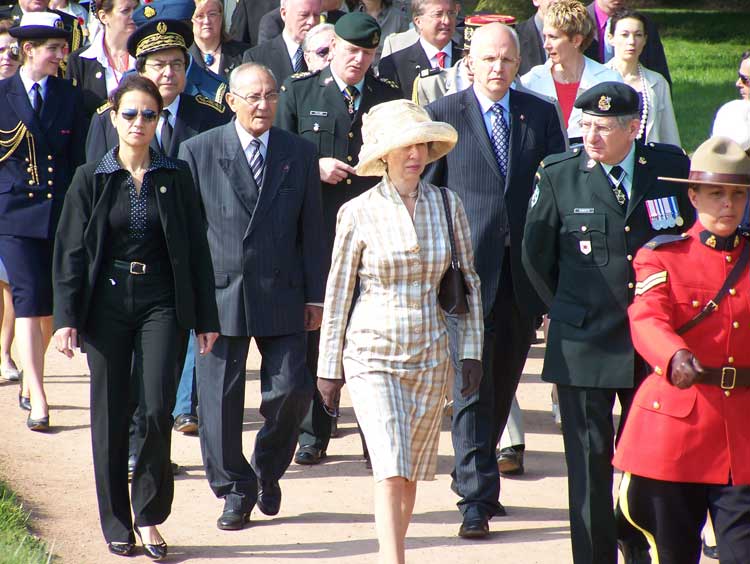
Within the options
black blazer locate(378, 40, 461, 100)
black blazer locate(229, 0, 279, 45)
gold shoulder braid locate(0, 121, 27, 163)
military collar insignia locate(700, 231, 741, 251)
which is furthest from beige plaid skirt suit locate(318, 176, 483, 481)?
black blazer locate(229, 0, 279, 45)

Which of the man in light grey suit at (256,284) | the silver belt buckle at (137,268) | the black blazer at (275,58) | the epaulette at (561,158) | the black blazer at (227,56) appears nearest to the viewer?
the epaulette at (561,158)

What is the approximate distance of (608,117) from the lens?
6.35 metres

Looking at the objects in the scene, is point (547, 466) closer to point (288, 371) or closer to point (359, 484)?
point (359, 484)

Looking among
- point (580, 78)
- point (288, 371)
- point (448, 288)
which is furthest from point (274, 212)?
point (580, 78)

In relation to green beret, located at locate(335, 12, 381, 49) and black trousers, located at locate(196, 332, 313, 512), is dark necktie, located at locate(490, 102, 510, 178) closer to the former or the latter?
green beret, located at locate(335, 12, 381, 49)

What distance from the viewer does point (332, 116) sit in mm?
8359

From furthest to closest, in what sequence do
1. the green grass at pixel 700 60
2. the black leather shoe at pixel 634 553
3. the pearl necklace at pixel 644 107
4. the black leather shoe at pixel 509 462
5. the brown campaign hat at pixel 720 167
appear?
the green grass at pixel 700 60 → the pearl necklace at pixel 644 107 → the black leather shoe at pixel 509 462 → the black leather shoe at pixel 634 553 → the brown campaign hat at pixel 720 167

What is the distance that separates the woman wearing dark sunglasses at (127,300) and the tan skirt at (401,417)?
3.50 feet

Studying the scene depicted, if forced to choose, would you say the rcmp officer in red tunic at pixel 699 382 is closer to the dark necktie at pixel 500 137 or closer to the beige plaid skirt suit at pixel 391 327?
the beige plaid skirt suit at pixel 391 327

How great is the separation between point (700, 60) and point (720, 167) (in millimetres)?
24065

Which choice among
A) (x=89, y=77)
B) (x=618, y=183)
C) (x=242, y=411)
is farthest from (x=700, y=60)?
(x=618, y=183)

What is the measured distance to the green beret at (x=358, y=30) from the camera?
8195mm

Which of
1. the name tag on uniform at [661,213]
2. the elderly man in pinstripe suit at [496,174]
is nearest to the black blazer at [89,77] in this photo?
the elderly man in pinstripe suit at [496,174]

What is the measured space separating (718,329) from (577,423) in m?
1.17
